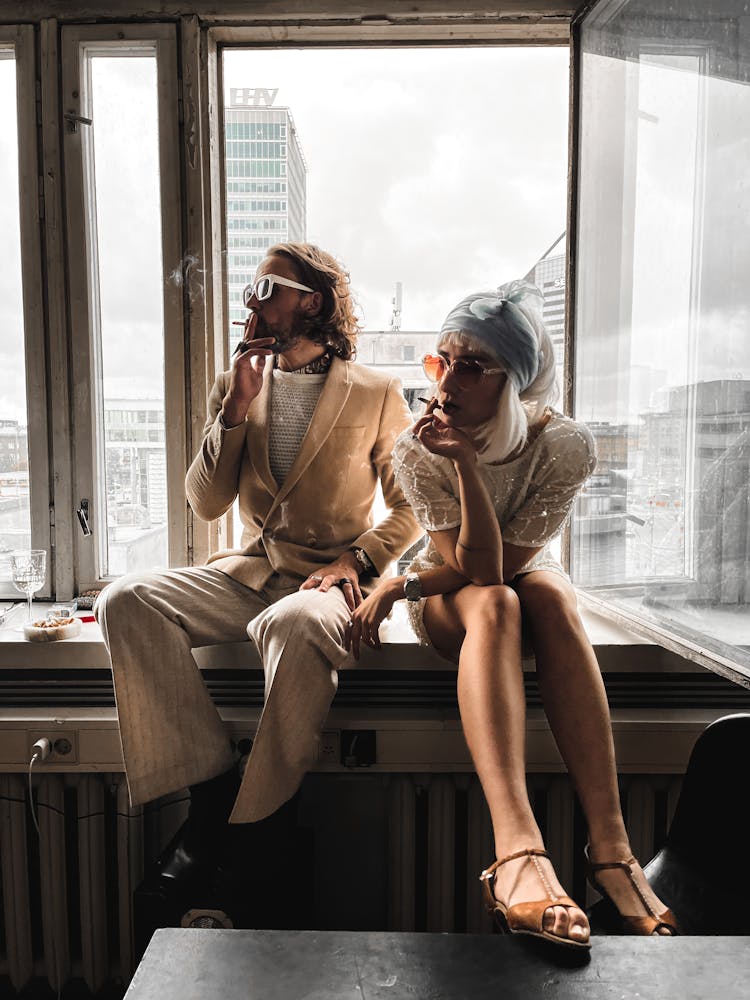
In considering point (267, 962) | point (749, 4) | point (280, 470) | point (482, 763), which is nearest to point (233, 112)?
point (280, 470)

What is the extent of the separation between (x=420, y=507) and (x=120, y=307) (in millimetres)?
1070

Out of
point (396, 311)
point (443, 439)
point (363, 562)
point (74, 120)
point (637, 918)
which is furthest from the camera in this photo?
point (396, 311)

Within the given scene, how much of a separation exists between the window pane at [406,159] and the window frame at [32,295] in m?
0.52

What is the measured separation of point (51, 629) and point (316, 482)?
0.71m

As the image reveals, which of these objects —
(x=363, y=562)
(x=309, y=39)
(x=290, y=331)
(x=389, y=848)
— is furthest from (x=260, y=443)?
(x=309, y=39)

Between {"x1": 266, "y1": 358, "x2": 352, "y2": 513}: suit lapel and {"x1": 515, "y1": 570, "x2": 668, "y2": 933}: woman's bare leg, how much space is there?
0.64m

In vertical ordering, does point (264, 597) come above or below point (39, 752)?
above

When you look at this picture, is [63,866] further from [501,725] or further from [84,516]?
[501,725]

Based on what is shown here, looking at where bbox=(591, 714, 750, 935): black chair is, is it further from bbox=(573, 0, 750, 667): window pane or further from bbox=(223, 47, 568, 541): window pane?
bbox=(223, 47, 568, 541): window pane

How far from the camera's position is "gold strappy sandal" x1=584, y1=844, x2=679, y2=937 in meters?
1.24

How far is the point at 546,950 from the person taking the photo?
33.8 inches

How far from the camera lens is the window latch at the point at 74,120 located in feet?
6.70

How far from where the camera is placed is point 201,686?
5.39 feet

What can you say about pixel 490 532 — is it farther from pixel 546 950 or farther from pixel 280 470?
pixel 546 950
